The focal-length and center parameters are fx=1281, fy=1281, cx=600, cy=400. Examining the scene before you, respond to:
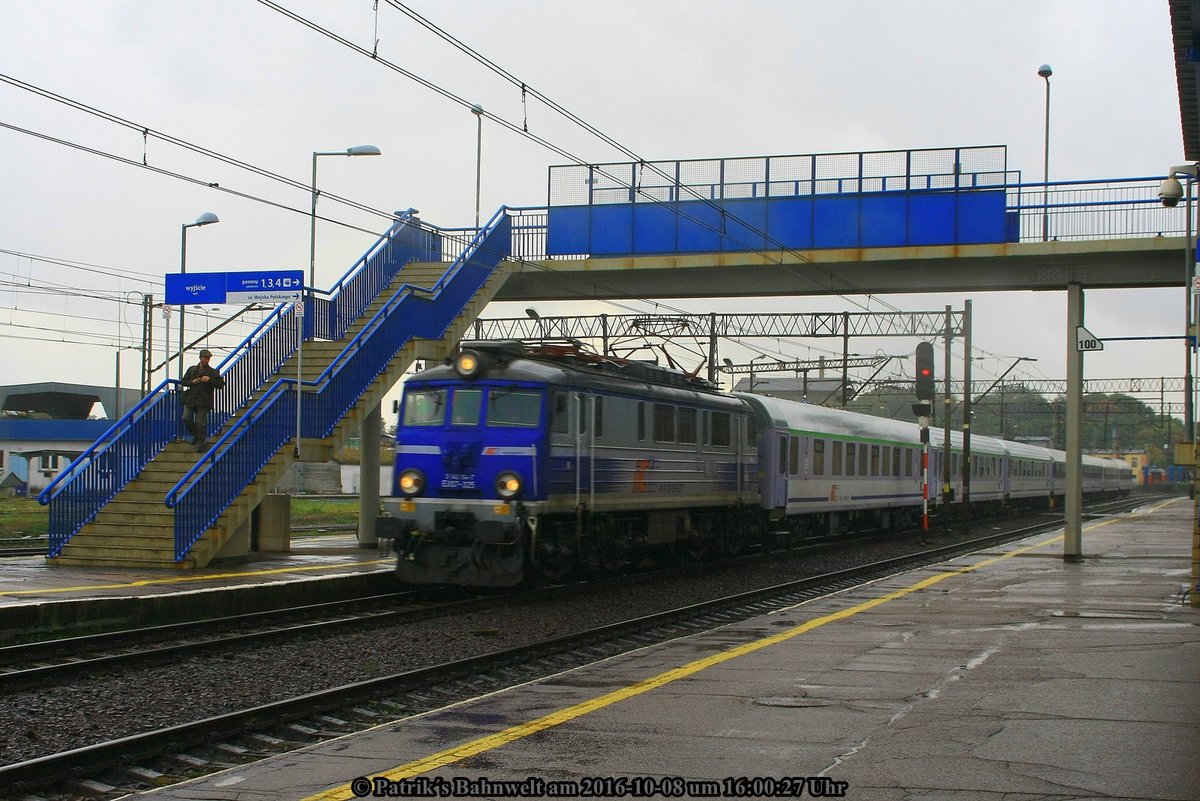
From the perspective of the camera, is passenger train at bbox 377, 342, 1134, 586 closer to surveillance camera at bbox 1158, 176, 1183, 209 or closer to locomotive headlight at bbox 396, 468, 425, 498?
locomotive headlight at bbox 396, 468, 425, 498

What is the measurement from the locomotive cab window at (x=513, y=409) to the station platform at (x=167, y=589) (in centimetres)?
309

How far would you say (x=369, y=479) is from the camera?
24.8 m

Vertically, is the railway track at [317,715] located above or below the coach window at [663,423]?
below

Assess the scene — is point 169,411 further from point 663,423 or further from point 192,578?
point 663,423

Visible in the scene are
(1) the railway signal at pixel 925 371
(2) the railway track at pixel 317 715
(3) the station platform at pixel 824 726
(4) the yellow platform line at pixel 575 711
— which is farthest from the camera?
(1) the railway signal at pixel 925 371

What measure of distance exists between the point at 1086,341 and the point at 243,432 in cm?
1520

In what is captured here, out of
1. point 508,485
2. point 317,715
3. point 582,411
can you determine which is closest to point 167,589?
point 508,485

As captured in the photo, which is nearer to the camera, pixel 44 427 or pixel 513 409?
pixel 513 409

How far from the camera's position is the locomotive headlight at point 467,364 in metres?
17.7

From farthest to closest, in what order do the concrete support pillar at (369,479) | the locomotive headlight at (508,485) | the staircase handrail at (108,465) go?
the concrete support pillar at (369,479) < the staircase handrail at (108,465) < the locomotive headlight at (508,485)

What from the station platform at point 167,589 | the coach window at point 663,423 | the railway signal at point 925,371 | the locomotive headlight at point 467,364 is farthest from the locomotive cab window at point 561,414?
the railway signal at point 925,371

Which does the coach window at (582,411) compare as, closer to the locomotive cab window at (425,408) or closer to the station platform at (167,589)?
the locomotive cab window at (425,408)

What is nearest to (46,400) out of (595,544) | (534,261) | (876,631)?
(534,261)

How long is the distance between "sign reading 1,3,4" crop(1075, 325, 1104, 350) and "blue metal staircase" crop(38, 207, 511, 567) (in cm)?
1183
